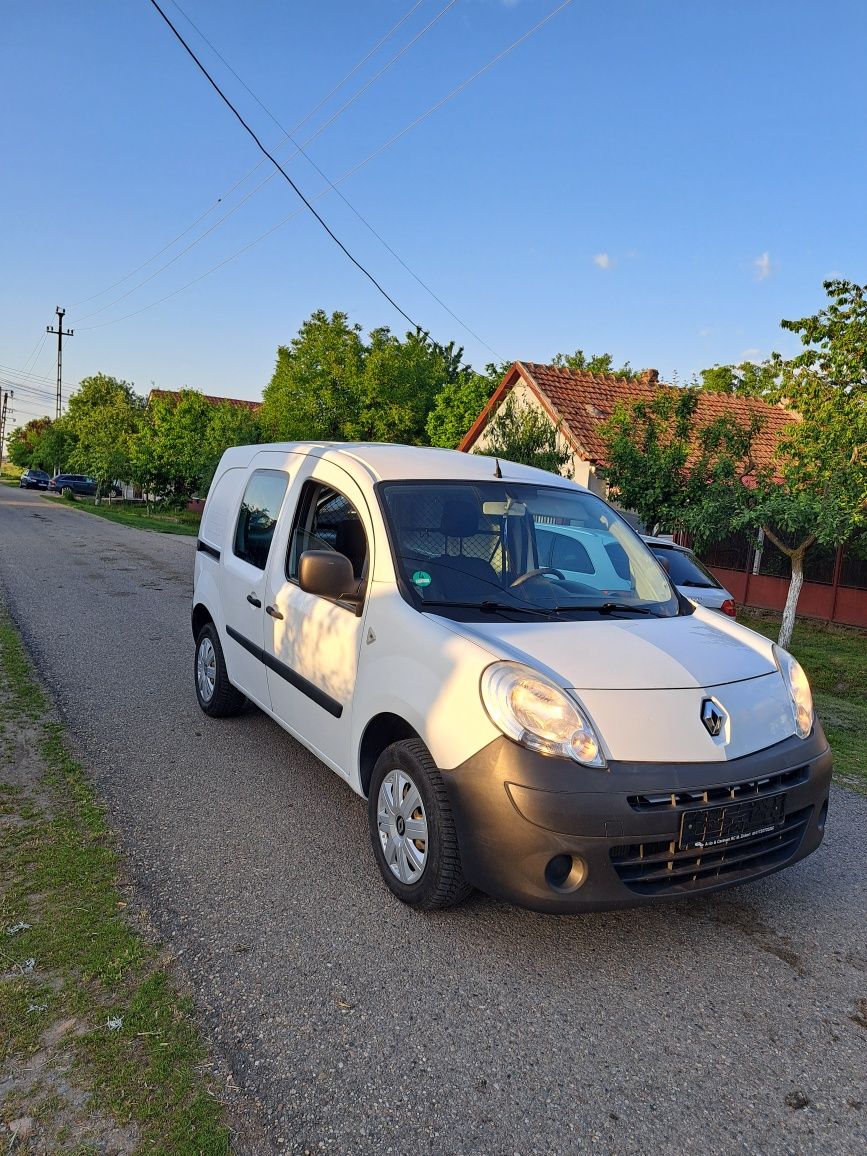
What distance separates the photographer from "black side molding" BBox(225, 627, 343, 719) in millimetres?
4012

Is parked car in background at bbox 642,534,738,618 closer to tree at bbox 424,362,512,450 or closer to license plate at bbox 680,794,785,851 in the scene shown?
license plate at bbox 680,794,785,851

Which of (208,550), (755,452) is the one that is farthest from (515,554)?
(755,452)

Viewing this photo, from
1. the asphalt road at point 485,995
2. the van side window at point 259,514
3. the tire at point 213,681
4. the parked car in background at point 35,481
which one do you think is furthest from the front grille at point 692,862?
the parked car in background at point 35,481

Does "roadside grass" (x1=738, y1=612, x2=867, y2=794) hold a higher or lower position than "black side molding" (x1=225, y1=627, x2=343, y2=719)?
lower

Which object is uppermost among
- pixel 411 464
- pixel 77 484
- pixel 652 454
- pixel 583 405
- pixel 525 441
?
pixel 583 405

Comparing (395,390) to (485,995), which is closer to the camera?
(485,995)

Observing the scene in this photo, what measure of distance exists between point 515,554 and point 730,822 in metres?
1.64

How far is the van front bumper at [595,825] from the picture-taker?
2.86m

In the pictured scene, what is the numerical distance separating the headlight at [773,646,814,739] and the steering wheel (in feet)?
3.46

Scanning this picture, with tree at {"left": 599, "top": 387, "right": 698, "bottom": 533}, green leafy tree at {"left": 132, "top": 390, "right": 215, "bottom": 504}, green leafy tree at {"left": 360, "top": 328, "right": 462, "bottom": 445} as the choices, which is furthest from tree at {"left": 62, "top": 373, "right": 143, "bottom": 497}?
tree at {"left": 599, "top": 387, "right": 698, "bottom": 533}

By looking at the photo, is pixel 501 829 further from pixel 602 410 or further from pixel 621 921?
pixel 602 410

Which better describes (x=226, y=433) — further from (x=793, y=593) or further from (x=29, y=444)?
(x=29, y=444)

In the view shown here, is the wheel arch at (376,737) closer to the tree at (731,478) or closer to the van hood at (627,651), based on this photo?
the van hood at (627,651)

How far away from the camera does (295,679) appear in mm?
4395
